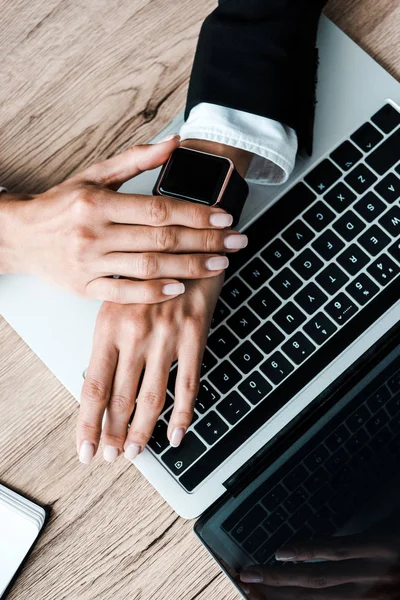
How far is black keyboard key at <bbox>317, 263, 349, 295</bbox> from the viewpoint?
0.65m

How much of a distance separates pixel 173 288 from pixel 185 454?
184mm

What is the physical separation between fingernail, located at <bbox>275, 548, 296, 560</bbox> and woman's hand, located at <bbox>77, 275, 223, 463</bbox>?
150 millimetres

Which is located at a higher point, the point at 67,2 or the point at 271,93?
the point at 67,2

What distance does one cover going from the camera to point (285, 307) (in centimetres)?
64

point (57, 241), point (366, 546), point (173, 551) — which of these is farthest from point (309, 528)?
point (57, 241)

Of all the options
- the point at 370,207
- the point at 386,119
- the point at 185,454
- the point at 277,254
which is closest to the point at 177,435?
the point at 185,454

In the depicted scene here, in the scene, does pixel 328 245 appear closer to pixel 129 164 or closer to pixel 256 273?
pixel 256 273

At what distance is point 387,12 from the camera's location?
73 cm

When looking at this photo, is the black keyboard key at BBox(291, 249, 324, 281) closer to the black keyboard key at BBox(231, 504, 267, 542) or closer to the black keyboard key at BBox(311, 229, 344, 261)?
the black keyboard key at BBox(311, 229, 344, 261)

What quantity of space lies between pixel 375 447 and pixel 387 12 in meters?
0.55

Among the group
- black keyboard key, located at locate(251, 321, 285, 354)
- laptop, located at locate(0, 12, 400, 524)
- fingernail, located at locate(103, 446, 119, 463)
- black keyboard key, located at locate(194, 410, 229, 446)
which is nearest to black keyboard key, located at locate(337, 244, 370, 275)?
laptop, located at locate(0, 12, 400, 524)

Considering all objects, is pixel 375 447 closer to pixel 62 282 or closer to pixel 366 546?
pixel 366 546

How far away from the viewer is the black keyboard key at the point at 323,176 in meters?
0.67

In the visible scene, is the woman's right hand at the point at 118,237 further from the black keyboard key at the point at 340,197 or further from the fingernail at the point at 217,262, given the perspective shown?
the black keyboard key at the point at 340,197
